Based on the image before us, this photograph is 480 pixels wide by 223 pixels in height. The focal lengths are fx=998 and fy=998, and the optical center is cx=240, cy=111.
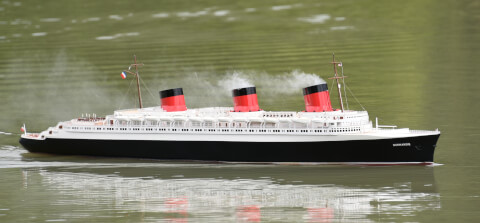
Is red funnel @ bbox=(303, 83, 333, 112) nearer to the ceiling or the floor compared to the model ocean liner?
nearer to the ceiling

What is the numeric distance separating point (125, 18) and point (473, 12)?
43554mm

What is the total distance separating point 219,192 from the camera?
4597 centimetres

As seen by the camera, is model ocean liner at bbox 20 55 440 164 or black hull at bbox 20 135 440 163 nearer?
black hull at bbox 20 135 440 163

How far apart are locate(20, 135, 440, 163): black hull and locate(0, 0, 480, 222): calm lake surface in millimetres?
840

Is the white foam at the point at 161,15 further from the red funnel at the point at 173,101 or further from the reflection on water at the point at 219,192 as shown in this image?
the reflection on water at the point at 219,192

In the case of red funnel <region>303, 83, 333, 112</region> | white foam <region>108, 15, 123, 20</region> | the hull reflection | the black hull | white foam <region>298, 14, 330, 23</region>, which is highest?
white foam <region>108, 15, 123, 20</region>

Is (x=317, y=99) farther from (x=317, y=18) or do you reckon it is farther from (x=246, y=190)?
(x=317, y=18)

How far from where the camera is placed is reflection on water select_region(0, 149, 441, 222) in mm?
41250

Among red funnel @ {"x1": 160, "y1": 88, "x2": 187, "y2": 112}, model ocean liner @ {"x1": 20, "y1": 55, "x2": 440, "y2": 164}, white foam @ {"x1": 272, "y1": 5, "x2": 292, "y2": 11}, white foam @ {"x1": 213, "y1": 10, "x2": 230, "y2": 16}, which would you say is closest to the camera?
model ocean liner @ {"x1": 20, "y1": 55, "x2": 440, "y2": 164}

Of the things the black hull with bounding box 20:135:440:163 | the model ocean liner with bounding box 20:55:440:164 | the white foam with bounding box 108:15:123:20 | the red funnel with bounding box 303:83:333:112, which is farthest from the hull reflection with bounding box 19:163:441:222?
the white foam with bounding box 108:15:123:20

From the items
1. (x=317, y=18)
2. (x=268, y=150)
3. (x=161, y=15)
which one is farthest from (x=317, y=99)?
(x=161, y=15)

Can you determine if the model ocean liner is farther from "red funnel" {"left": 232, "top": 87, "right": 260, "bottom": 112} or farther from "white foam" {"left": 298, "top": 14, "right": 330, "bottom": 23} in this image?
"white foam" {"left": 298, "top": 14, "right": 330, "bottom": 23}

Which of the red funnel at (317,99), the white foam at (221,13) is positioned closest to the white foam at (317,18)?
the white foam at (221,13)

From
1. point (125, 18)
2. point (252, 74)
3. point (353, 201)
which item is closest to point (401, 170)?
point (353, 201)
